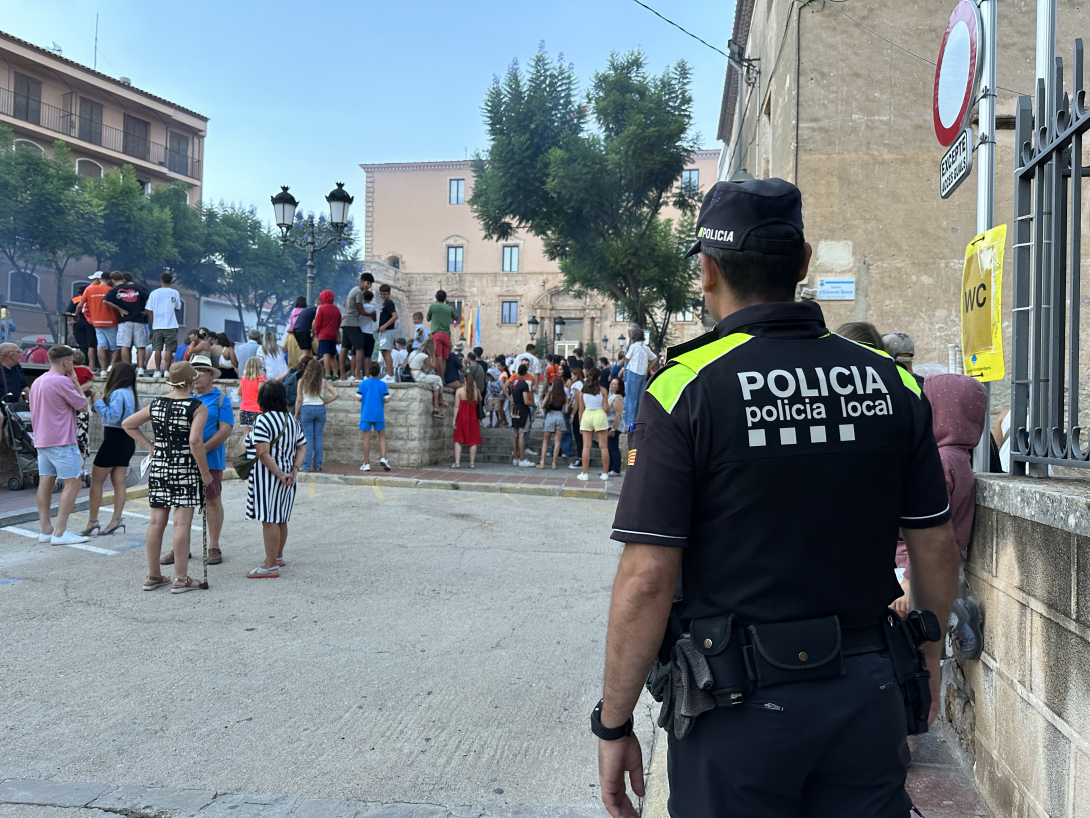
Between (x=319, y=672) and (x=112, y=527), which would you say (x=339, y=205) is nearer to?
(x=112, y=527)

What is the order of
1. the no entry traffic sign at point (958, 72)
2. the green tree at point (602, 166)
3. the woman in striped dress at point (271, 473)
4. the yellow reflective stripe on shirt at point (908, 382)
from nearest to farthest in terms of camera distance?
the yellow reflective stripe on shirt at point (908, 382) < the no entry traffic sign at point (958, 72) < the woman in striped dress at point (271, 473) < the green tree at point (602, 166)

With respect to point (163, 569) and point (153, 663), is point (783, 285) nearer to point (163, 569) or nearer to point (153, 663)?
point (153, 663)

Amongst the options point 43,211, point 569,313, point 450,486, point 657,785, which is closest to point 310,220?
point 450,486

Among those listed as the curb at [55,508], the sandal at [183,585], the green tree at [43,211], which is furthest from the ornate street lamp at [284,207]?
the green tree at [43,211]

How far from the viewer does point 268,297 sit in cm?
5000

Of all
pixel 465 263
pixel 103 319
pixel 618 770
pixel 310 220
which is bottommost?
pixel 618 770

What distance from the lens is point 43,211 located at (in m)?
33.5

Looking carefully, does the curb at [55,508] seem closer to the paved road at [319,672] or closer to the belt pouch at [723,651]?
the paved road at [319,672]

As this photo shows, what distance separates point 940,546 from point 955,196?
466 inches

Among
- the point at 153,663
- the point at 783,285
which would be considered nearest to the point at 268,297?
the point at 153,663

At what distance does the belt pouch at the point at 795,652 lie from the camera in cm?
157

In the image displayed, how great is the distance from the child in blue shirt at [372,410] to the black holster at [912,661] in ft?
37.9

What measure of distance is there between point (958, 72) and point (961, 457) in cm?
181

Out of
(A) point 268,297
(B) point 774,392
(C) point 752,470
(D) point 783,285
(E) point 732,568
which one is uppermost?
(A) point 268,297
